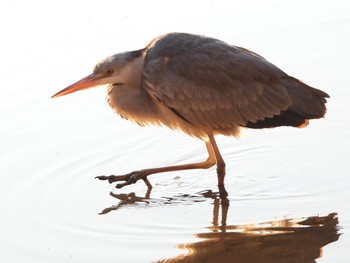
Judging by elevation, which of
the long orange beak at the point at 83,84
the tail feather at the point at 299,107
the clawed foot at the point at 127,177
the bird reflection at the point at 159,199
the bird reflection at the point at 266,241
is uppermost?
the long orange beak at the point at 83,84

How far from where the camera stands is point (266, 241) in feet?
26.6

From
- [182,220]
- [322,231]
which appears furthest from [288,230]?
[182,220]

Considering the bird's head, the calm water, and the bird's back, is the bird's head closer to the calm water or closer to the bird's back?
the bird's back

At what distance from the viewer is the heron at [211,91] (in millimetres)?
9273

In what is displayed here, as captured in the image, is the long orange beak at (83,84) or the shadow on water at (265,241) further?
the long orange beak at (83,84)

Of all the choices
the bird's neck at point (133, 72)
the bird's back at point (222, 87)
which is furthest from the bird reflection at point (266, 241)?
the bird's neck at point (133, 72)

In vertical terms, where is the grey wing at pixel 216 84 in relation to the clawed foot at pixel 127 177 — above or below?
above

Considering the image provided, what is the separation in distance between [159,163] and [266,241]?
6.91 ft

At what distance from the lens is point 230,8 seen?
12938mm

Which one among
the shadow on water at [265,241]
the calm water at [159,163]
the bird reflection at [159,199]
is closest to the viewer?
the shadow on water at [265,241]

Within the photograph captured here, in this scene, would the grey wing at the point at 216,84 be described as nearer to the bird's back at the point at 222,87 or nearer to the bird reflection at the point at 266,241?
the bird's back at the point at 222,87

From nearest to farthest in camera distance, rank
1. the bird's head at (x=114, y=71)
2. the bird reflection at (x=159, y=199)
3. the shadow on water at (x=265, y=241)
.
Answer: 1. the shadow on water at (x=265, y=241)
2. the bird reflection at (x=159, y=199)
3. the bird's head at (x=114, y=71)

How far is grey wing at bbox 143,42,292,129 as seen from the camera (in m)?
9.27

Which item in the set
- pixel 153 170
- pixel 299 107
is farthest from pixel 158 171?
pixel 299 107
